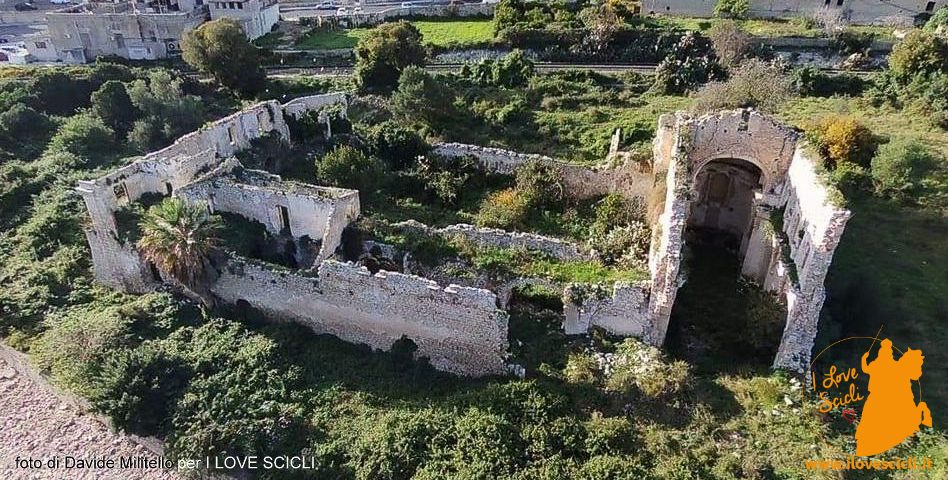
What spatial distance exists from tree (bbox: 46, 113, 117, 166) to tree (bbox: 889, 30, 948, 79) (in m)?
40.8

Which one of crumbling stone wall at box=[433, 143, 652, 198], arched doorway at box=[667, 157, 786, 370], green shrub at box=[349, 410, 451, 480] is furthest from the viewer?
crumbling stone wall at box=[433, 143, 652, 198]

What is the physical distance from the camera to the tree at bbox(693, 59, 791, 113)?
27.8m

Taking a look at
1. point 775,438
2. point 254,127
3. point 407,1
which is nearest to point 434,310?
point 775,438

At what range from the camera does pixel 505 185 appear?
88.8ft

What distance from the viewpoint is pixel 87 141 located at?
31125 mm

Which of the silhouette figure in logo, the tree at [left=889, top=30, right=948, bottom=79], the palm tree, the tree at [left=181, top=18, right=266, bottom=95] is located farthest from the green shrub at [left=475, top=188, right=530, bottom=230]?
the tree at [left=889, top=30, right=948, bottom=79]

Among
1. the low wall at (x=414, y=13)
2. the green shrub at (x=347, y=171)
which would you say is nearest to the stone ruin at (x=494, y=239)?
the green shrub at (x=347, y=171)

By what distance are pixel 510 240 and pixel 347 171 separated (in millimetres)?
7905

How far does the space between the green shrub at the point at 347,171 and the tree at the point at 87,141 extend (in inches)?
523

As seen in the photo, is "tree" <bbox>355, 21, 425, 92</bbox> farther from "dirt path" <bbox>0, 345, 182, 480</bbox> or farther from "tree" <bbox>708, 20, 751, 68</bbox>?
"dirt path" <bbox>0, 345, 182, 480</bbox>

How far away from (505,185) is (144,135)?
1895 centimetres

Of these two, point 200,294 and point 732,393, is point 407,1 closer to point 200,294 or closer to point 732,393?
point 200,294

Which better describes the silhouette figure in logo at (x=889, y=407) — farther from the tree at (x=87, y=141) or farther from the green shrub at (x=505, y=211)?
the tree at (x=87, y=141)

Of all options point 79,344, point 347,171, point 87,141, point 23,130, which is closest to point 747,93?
point 347,171
